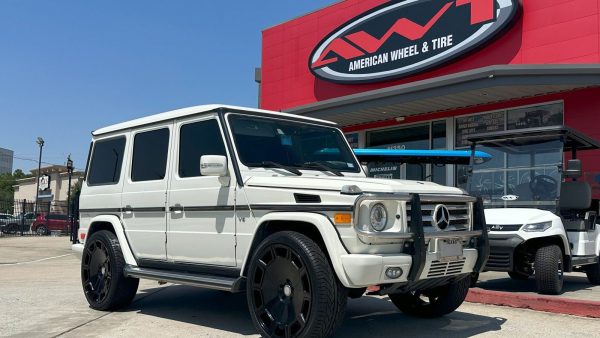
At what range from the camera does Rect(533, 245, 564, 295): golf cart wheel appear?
7.40 meters

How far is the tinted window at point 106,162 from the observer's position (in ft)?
23.0

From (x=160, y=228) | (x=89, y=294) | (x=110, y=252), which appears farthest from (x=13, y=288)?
(x=160, y=228)

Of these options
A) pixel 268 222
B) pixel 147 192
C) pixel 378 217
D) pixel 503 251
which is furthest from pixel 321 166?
Answer: pixel 503 251

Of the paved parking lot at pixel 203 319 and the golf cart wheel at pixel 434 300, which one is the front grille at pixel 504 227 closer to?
the paved parking lot at pixel 203 319

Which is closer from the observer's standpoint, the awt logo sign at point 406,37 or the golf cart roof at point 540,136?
the golf cart roof at point 540,136

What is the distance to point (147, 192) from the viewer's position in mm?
6363

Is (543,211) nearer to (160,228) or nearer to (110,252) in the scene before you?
(160,228)

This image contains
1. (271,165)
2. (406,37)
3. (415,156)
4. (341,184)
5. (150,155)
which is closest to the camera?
(341,184)

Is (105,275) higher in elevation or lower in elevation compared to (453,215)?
lower

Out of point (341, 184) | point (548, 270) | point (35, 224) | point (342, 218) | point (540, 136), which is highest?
point (540, 136)

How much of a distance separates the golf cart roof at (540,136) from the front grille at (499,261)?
6.72ft

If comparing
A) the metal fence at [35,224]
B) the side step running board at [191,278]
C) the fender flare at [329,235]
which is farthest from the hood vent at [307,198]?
the metal fence at [35,224]

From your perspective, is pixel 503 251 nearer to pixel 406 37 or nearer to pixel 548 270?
pixel 548 270

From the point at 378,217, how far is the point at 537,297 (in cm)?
340
